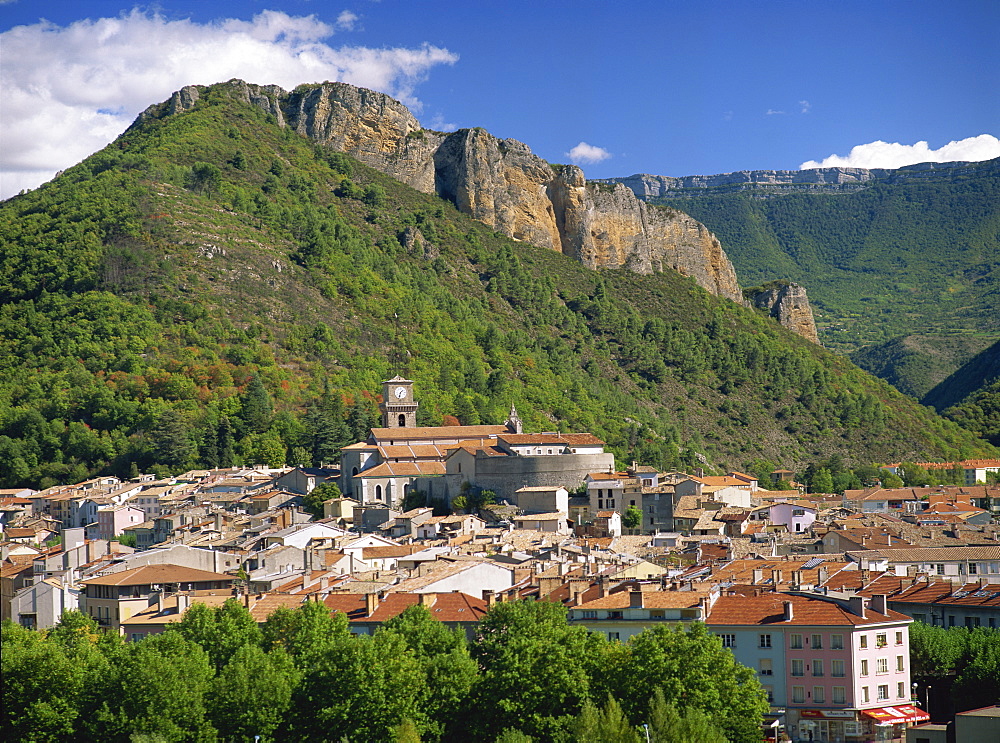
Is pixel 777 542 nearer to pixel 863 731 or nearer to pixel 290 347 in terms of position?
pixel 863 731

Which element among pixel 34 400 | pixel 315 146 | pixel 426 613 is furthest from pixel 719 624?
pixel 315 146

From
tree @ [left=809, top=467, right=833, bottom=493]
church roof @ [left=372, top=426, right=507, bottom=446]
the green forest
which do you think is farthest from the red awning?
tree @ [left=809, top=467, right=833, bottom=493]

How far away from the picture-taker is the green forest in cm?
4222

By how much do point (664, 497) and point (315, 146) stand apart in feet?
335

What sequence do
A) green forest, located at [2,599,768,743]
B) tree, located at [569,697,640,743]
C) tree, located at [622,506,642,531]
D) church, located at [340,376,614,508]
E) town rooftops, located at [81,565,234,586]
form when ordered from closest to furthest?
tree, located at [569,697,640,743]
green forest, located at [2,599,768,743]
town rooftops, located at [81,565,234,586]
tree, located at [622,506,642,531]
church, located at [340,376,614,508]

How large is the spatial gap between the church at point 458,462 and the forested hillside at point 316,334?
36.2 feet

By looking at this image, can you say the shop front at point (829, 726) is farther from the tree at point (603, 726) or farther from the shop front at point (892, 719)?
the tree at point (603, 726)

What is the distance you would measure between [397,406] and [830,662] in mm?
75160

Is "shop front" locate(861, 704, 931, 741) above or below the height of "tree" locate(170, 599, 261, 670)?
below

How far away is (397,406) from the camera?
12150cm

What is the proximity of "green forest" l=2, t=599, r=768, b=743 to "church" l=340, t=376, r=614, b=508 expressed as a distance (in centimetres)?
4712

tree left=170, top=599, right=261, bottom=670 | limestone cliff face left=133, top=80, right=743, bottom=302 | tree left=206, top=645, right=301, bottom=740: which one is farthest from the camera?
limestone cliff face left=133, top=80, right=743, bottom=302

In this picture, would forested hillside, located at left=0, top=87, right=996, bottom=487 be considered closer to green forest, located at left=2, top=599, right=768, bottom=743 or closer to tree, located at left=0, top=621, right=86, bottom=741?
tree, located at left=0, top=621, right=86, bottom=741

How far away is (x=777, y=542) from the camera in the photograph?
7631 cm
